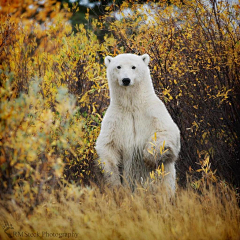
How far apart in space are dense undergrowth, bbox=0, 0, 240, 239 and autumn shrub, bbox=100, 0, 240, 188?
1 cm

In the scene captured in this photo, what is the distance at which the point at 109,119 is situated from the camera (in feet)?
11.7

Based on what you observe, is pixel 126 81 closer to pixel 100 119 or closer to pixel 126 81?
pixel 126 81

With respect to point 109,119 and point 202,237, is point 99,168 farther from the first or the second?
point 202,237

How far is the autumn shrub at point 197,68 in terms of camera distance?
4.14m

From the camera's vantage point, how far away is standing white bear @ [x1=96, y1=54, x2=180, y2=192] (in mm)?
3469

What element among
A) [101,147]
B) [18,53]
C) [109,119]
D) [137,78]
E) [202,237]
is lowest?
[202,237]

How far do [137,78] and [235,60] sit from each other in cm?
117

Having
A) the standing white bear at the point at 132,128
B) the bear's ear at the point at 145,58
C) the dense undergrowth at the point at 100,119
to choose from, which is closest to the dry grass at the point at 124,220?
the dense undergrowth at the point at 100,119

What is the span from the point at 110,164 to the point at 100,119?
3.36ft

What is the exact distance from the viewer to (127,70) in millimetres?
3498

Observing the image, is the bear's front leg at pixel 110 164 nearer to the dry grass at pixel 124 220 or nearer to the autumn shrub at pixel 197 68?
the dry grass at pixel 124 220

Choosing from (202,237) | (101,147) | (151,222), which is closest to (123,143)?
(101,147)

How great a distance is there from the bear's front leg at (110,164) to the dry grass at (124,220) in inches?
26.7

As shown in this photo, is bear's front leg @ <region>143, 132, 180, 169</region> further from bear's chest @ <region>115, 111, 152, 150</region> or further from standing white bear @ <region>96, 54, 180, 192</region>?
bear's chest @ <region>115, 111, 152, 150</region>
